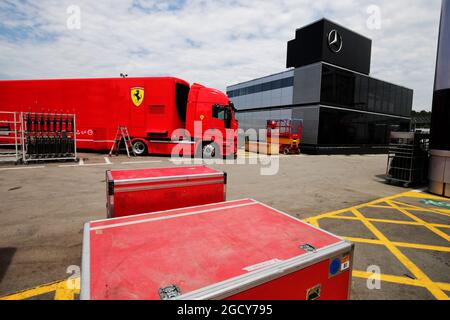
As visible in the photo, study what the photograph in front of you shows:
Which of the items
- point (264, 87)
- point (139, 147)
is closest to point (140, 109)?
point (139, 147)

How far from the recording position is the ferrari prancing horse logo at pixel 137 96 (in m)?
14.0

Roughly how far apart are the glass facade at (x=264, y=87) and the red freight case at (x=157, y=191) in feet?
76.4

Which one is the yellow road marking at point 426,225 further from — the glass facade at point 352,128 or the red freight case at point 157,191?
the glass facade at point 352,128

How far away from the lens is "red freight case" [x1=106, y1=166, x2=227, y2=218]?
3.22 m

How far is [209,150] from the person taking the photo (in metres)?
14.3

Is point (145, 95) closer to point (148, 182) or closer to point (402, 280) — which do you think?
point (148, 182)

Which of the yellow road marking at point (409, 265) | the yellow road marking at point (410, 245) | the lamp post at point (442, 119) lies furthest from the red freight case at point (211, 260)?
the lamp post at point (442, 119)

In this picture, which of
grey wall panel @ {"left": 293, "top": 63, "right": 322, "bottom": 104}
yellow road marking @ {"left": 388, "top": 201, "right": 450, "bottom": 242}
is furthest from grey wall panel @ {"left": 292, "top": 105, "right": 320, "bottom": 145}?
yellow road marking @ {"left": 388, "top": 201, "right": 450, "bottom": 242}

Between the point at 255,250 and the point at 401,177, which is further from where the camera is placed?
the point at 401,177

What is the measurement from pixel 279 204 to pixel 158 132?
9.68m

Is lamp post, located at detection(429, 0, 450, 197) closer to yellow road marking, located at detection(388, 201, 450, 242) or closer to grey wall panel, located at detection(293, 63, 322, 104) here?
yellow road marking, located at detection(388, 201, 450, 242)

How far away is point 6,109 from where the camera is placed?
14.5 metres

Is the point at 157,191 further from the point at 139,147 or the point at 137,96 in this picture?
the point at 137,96
